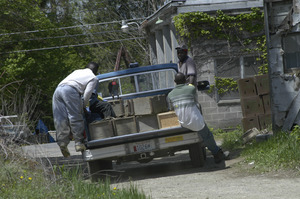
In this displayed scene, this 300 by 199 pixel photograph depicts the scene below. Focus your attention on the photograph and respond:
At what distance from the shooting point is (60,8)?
3909cm

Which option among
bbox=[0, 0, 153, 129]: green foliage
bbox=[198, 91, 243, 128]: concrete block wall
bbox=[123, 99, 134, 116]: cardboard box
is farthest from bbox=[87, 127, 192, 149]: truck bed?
bbox=[0, 0, 153, 129]: green foliage

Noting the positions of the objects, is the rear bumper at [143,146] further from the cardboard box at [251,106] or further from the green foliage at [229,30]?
the green foliage at [229,30]

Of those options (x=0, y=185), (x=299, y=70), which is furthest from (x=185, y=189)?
(x=299, y=70)

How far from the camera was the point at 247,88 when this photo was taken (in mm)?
13906

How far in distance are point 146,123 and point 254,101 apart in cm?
515

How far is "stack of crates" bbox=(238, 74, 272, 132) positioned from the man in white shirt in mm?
5435

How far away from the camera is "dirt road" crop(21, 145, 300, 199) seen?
6.89 meters

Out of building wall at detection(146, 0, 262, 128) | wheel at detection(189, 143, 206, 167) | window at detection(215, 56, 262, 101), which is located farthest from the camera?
window at detection(215, 56, 262, 101)

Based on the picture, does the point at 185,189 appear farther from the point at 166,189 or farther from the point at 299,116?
the point at 299,116

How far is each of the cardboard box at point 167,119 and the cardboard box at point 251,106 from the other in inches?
189

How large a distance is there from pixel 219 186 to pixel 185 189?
0.48 meters

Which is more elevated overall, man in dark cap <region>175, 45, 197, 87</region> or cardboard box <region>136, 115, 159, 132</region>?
man in dark cap <region>175, 45, 197, 87</region>

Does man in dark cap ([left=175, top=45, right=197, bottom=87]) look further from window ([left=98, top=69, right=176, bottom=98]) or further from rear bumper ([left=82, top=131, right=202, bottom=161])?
rear bumper ([left=82, top=131, right=202, bottom=161])

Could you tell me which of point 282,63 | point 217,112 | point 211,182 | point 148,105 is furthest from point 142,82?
point 217,112
